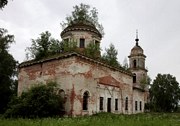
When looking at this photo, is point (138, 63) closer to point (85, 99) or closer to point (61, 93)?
point (85, 99)

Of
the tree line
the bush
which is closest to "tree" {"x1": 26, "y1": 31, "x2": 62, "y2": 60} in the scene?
the tree line

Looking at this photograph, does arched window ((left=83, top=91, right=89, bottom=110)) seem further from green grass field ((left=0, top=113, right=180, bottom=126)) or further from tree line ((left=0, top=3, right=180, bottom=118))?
green grass field ((left=0, top=113, right=180, bottom=126))

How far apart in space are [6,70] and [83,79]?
16.4m

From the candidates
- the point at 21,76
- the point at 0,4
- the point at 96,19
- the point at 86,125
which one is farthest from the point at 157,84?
the point at 0,4

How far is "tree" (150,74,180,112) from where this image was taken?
55.4 metres

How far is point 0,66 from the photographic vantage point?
35094 millimetres

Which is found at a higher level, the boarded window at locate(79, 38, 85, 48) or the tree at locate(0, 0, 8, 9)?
the boarded window at locate(79, 38, 85, 48)

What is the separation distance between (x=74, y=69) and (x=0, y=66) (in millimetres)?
16092

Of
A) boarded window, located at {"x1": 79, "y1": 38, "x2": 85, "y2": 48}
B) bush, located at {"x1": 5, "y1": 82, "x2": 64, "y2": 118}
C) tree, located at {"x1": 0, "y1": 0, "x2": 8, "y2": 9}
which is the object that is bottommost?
bush, located at {"x1": 5, "y1": 82, "x2": 64, "y2": 118}

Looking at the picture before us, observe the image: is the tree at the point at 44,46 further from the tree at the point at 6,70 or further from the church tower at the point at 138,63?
the church tower at the point at 138,63

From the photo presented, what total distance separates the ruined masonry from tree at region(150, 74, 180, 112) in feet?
77.4

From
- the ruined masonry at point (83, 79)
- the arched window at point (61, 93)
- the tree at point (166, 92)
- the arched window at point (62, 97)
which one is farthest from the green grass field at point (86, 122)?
the tree at point (166, 92)

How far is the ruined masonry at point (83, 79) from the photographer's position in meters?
22.8

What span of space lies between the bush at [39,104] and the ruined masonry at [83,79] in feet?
3.68
